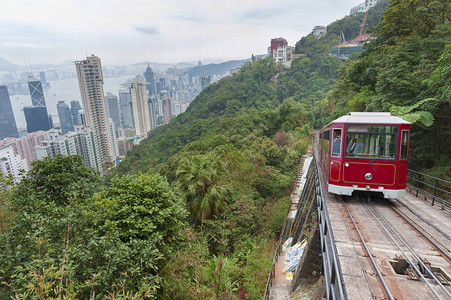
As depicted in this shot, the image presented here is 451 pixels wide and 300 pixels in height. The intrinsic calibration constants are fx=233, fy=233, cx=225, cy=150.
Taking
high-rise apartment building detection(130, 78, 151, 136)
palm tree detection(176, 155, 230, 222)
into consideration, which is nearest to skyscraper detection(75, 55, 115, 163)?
high-rise apartment building detection(130, 78, 151, 136)

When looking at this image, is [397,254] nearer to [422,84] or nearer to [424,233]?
[424,233]

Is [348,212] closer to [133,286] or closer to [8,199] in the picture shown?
[133,286]

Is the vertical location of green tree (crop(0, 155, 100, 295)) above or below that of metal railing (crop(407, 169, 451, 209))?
above

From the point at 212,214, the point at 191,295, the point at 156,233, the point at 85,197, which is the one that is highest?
the point at 85,197

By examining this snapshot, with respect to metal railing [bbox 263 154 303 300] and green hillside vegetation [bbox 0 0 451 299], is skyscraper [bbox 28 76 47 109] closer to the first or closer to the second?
green hillside vegetation [bbox 0 0 451 299]

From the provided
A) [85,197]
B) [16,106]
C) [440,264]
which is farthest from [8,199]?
[16,106]

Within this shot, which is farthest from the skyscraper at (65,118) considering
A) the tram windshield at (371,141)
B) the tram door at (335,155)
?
the tram windshield at (371,141)

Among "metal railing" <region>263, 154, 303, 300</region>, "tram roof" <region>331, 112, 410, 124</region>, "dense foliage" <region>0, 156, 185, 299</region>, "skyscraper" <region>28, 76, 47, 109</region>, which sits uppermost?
"skyscraper" <region>28, 76, 47, 109</region>

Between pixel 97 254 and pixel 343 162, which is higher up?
pixel 343 162
